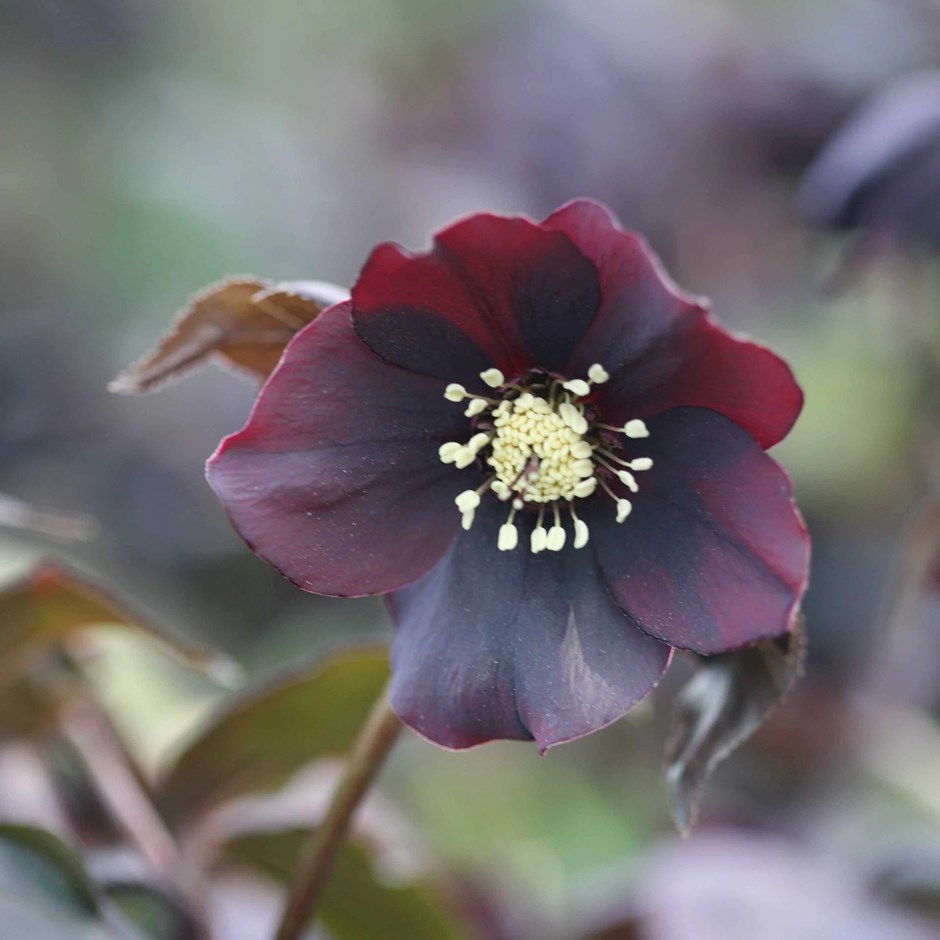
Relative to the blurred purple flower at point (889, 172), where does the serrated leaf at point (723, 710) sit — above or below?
below

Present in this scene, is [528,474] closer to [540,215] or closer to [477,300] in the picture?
[477,300]

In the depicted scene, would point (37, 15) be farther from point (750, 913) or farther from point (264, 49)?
point (750, 913)

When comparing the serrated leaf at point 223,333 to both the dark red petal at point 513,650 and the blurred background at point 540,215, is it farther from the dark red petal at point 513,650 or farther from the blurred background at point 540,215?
the blurred background at point 540,215

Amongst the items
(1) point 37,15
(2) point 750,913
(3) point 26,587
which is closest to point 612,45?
(1) point 37,15

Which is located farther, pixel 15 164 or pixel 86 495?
pixel 15 164

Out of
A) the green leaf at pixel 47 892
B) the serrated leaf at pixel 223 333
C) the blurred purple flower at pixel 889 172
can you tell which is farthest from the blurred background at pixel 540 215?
the serrated leaf at pixel 223 333

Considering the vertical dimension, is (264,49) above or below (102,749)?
above

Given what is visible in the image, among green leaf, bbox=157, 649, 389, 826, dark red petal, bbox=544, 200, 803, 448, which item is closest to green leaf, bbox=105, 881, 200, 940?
green leaf, bbox=157, 649, 389, 826
